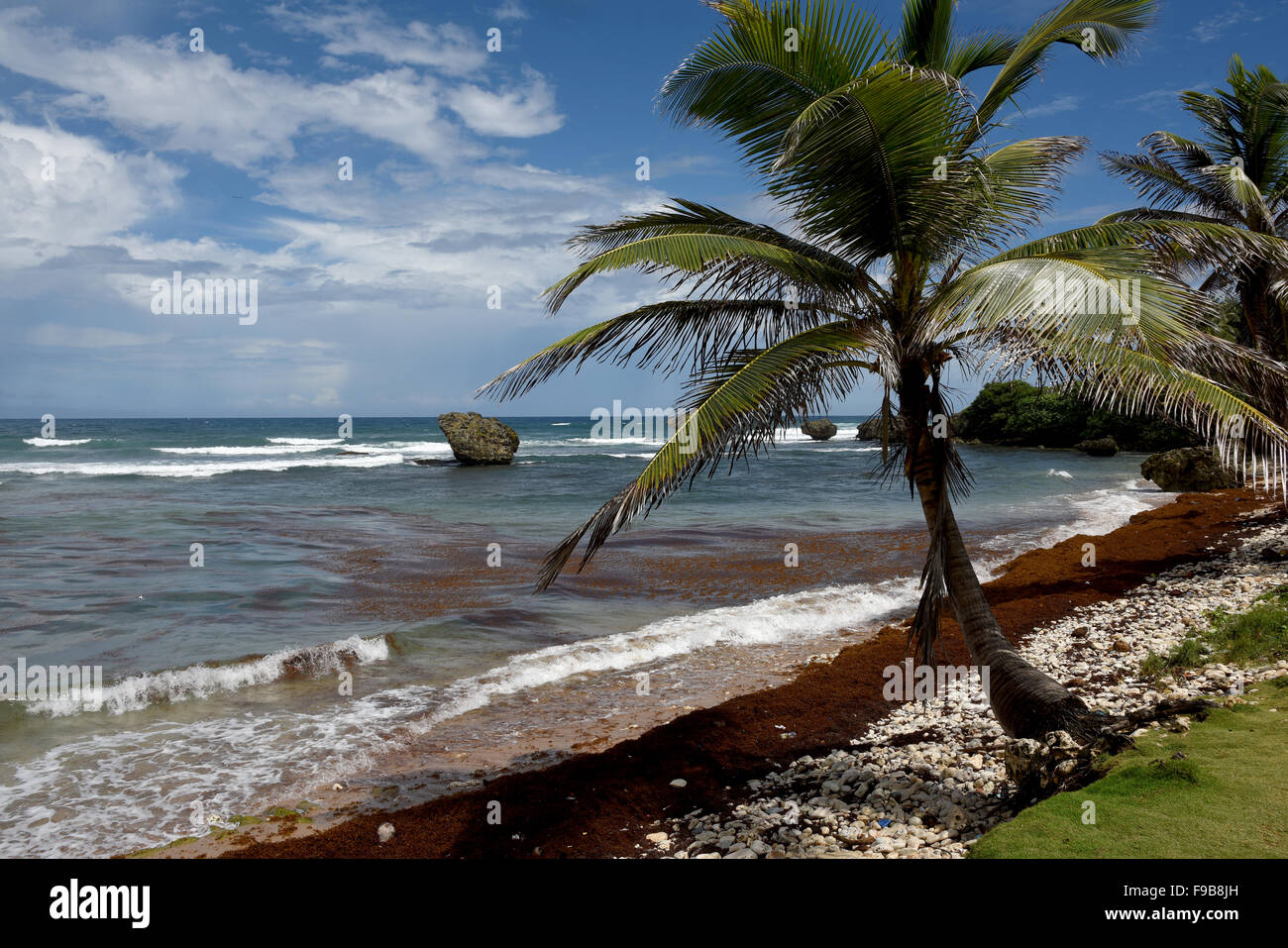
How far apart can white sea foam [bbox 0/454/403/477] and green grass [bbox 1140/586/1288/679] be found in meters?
43.4

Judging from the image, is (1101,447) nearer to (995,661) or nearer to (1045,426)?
(1045,426)

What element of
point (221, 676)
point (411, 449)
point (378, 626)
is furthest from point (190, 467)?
point (221, 676)

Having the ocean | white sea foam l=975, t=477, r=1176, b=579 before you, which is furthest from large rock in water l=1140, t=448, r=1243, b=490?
the ocean

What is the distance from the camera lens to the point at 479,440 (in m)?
46.1

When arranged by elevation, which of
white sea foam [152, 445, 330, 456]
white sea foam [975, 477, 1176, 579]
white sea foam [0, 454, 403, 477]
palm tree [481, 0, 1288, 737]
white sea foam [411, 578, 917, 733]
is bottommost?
white sea foam [411, 578, 917, 733]

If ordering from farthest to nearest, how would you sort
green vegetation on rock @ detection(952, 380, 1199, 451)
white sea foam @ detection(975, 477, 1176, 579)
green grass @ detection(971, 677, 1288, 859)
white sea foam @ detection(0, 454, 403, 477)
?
green vegetation on rock @ detection(952, 380, 1199, 451), white sea foam @ detection(0, 454, 403, 477), white sea foam @ detection(975, 477, 1176, 579), green grass @ detection(971, 677, 1288, 859)

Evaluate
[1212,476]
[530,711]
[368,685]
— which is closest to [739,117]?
[530,711]

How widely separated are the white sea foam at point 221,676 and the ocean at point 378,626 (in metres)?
0.04

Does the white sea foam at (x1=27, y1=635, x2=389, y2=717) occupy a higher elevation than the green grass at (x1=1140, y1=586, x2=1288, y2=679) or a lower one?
lower

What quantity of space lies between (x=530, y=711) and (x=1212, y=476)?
29039mm

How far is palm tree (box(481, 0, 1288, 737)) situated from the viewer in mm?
4660

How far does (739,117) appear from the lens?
6074mm

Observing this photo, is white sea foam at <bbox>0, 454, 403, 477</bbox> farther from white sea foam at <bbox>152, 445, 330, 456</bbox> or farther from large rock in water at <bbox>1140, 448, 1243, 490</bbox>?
large rock in water at <bbox>1140, 448, 1243, 490</bbox>

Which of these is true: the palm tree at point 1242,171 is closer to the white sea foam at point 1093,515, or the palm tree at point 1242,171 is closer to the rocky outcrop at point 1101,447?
the white sea foam at point 1093,515
